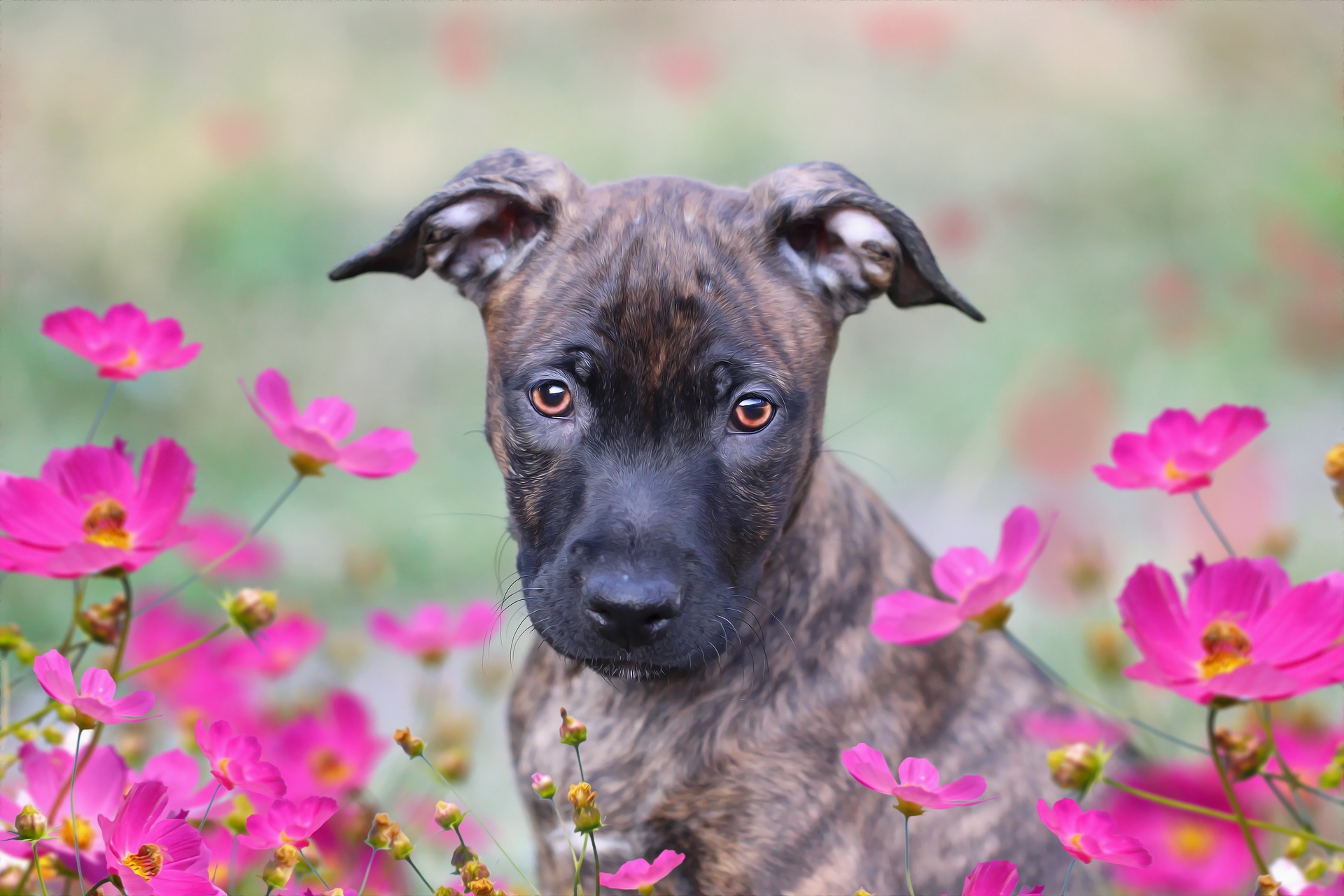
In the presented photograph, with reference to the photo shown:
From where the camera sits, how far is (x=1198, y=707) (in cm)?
425

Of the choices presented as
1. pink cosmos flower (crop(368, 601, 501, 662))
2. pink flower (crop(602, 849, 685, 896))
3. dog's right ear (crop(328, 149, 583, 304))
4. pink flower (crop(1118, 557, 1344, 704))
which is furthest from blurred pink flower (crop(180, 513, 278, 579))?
pink flower (crop(1118, 557, 1344, 704))

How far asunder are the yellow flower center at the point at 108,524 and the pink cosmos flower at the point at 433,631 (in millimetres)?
1188

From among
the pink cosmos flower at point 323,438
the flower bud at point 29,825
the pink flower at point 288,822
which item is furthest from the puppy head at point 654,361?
the flower bud at point 29,825

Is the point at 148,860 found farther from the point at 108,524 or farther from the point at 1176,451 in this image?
the point at 1176,451

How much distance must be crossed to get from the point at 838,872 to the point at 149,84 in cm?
721

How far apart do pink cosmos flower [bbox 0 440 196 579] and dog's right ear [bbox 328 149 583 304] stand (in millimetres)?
710

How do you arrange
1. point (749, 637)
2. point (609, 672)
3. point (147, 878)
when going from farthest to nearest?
point (749, 637), point (609, 672), point (147, 878)

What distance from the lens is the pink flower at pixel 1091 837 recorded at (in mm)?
1809

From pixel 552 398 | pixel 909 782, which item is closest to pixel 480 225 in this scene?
pixel 552 398

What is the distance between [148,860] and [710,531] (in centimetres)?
130

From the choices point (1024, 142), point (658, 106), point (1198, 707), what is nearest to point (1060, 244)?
point (1024, 142)

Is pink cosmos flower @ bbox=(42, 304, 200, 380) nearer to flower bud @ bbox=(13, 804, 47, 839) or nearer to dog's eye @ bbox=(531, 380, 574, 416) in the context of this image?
dog's eye @ bbox=(531, 380, 574, 416)

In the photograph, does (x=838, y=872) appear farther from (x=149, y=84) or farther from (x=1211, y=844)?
(x=149, y=84)

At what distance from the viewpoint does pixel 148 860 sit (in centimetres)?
188
